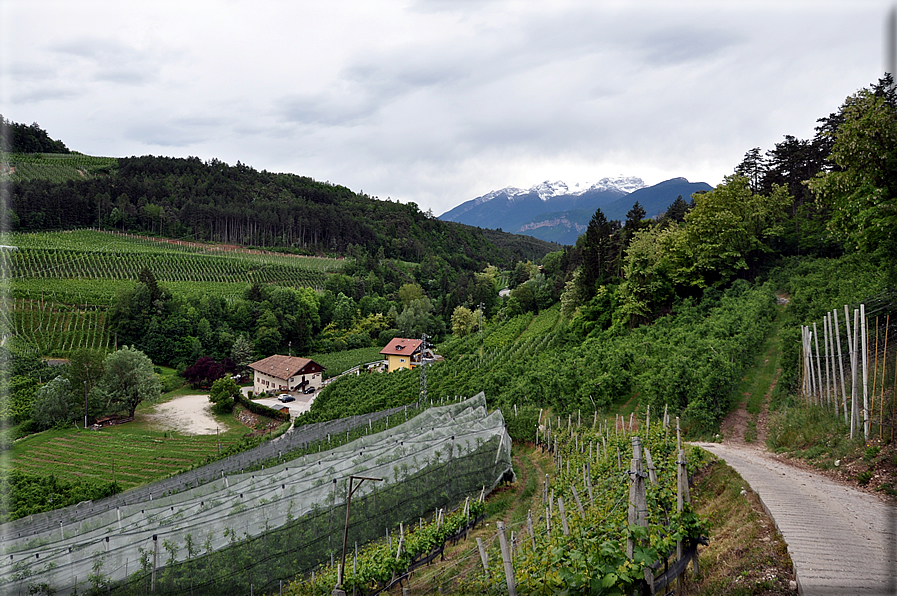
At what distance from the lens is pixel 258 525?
399 inches

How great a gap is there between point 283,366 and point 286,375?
212 centimetres

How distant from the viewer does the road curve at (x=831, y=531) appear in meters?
4.72

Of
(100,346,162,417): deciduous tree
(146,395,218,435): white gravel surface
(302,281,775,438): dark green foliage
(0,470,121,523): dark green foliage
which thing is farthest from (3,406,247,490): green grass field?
(302,281,775,438): dark green foliage

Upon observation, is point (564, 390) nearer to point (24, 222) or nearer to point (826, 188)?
point (826, 188)

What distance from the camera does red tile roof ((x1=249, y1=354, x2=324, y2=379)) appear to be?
1886 inches

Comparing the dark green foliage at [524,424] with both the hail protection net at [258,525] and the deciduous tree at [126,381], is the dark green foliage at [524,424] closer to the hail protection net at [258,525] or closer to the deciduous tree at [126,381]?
the hail protection net at [258,525]

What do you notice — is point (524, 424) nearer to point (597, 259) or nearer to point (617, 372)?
point (617, 372)

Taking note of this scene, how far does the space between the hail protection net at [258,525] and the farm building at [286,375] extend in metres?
32.5

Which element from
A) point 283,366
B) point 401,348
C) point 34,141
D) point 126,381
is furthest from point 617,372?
point 34,141

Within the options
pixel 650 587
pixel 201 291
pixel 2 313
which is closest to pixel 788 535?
pixel 650 587

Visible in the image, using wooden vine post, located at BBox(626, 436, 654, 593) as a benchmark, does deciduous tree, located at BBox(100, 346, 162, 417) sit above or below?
below

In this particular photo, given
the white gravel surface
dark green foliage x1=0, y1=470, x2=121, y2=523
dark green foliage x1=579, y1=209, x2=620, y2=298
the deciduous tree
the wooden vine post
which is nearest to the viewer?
the wooden vine post

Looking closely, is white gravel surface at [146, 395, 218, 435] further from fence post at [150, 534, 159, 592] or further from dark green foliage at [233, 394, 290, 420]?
fence post at [150, 534, 159, 592]

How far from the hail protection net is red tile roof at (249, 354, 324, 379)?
3256 centimetres
